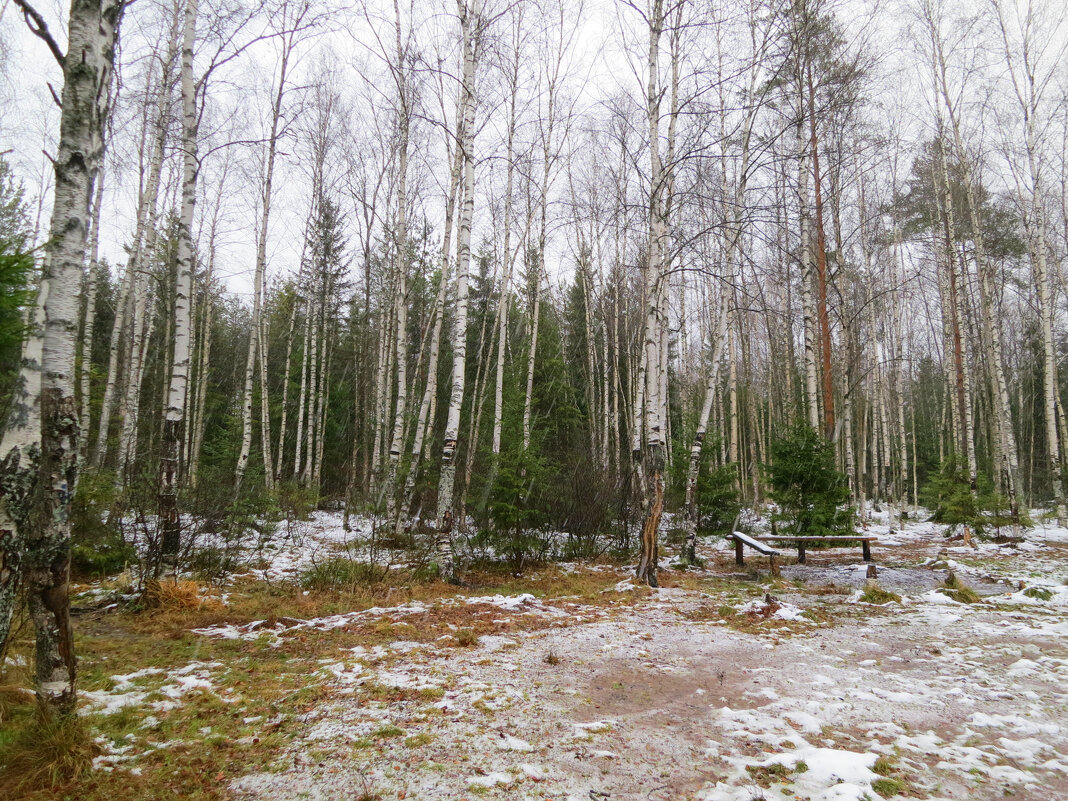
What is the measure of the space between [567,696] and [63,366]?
11.3ft

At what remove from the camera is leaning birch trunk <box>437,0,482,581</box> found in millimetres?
7043

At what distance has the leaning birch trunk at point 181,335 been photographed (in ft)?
19.3

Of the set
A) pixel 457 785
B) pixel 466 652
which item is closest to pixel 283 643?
pixel 466 652

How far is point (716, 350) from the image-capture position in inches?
376

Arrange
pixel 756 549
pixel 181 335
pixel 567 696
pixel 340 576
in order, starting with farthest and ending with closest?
1. pixel 756 549
2. pixel 340 576
3. pixel 181 335
4. pixel 567 696

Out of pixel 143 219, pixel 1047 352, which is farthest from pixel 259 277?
pixel 1047 352

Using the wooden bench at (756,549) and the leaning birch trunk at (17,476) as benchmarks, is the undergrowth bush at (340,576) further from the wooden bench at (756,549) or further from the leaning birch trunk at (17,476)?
the wooden bench at (756,549)

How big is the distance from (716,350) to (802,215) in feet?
12.4

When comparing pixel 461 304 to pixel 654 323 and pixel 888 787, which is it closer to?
pixel 654 323

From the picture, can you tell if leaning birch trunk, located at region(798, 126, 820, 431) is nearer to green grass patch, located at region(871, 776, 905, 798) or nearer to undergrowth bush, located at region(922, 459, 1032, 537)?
undergrowth bush, located at region(922, 459, 1032, 537)

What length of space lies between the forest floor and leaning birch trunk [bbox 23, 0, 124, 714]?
55 cm

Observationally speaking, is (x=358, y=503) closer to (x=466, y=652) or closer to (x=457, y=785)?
(x=466, y=652)

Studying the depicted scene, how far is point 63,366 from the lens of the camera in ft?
8.19

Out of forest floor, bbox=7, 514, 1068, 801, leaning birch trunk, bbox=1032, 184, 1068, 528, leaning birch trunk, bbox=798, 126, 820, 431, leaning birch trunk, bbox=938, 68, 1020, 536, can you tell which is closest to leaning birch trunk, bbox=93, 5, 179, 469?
forest floor, bbox=7, 514, 1068, 801
